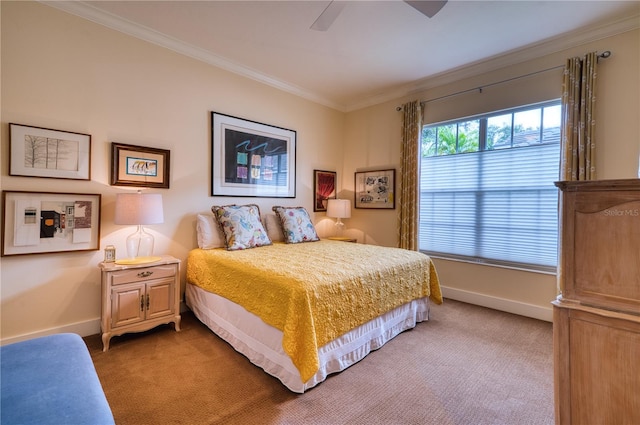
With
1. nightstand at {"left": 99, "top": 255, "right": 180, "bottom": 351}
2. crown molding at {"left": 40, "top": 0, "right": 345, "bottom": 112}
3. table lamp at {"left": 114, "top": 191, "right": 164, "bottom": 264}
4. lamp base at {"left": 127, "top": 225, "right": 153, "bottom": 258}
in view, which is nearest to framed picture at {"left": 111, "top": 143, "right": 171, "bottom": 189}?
table lamp at {"left": 114, "top": 191, "right": 164, "bottom": 264}

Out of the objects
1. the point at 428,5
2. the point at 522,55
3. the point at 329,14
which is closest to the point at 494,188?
the point at 522,55

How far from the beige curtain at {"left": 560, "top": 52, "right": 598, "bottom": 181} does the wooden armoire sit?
7.35 feet

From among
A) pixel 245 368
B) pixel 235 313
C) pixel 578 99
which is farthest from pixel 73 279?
pixel 578 99

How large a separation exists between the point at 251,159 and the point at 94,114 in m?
1.63

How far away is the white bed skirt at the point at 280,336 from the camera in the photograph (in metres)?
1.91

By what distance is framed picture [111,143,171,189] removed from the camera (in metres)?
2.67

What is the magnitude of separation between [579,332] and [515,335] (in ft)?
6.50

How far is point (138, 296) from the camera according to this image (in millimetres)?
2455

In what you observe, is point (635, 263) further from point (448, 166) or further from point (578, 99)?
point (448, 166)

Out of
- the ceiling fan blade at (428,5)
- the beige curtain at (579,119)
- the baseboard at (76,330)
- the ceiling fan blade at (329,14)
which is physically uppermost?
the ceiling fan blade at (329,14)

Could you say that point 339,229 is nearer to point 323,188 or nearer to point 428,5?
point 323,188

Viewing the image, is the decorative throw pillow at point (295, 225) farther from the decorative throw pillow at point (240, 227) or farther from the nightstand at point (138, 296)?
the nightstand at point (138, 296)

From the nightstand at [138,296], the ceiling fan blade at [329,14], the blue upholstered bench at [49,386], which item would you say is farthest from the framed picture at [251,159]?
the blue upholstered bench at [49,386]

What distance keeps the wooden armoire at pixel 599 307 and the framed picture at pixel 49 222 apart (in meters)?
3.31
